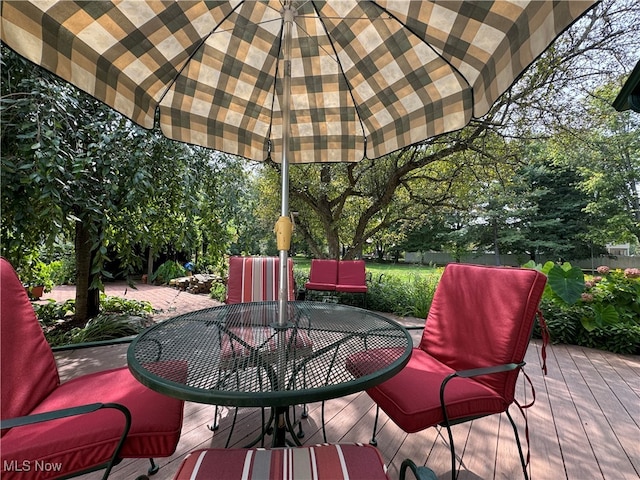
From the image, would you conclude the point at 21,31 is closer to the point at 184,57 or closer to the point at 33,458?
the point at 184,57

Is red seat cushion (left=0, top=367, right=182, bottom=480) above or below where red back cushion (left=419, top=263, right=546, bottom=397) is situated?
below

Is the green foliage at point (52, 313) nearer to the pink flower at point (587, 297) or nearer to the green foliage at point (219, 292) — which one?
the green foliage at point (219, 292)

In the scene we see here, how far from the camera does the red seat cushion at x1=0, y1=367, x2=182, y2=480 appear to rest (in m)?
0.91

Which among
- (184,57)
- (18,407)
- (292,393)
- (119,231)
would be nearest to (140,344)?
(18,407)

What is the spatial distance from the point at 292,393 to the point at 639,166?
21.9 meters

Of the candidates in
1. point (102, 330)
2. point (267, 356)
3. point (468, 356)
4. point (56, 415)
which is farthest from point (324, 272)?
point (56, 415)

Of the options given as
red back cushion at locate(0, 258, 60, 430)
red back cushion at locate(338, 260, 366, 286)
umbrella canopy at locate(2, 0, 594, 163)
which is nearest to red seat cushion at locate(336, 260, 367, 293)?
red back cushion at locate(338, 260, 366, 286)

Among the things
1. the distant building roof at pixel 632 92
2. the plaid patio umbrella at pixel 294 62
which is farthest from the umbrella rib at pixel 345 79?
the distant building roof at pixel 632 92

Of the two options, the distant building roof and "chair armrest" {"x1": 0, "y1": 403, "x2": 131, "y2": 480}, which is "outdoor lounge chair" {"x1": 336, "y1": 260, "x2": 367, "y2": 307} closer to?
the distant building roof

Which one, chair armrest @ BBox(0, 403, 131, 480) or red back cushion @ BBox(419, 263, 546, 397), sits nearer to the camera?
chair armrest @ BBox(0, 403, 131, 480)

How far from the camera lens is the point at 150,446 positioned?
1.02 m

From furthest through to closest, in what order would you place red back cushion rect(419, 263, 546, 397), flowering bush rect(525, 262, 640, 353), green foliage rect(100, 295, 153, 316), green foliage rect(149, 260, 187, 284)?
1. green foliage rect(149, 260, 187, 284)
2. green foliage rect(100, 295, 153, 316)
3. flowering bush rect(525, 262, 640, 353)
4. red back cushion rect(419, 263, 546, 397)

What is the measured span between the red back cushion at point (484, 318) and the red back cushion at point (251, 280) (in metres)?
1.49

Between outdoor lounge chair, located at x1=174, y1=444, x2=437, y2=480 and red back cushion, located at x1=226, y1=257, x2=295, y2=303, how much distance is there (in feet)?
6.03
